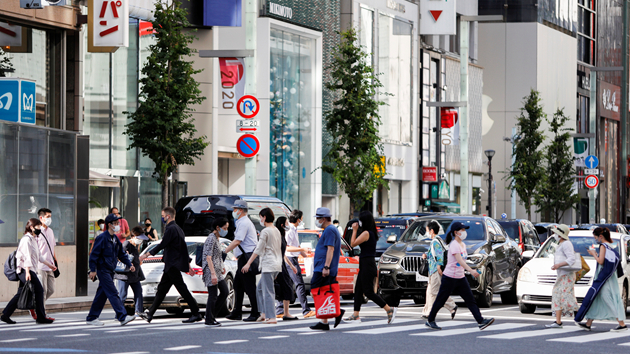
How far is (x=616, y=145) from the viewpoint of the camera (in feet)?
339

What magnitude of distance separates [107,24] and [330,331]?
13.1 meters

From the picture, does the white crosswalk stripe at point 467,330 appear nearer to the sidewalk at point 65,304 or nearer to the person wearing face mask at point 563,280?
the person wearing face mask at point 563,280

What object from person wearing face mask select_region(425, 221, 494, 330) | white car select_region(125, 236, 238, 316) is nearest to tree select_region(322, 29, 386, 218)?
white car select_region(125, 236, 238, 316)

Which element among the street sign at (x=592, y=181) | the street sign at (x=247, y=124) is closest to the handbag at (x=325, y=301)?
the street sign at (x=247, y=124)

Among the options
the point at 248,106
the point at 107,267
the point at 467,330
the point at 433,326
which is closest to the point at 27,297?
the point at 107,267

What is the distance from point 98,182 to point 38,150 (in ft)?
20.7

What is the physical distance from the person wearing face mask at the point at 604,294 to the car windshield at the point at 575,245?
4064 mm

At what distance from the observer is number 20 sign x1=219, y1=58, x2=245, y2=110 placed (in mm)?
33334

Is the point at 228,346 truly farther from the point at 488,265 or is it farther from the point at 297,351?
the point at 488,265

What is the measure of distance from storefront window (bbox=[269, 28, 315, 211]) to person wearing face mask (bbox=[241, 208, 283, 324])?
2439 cm

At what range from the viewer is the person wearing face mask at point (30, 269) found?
1775 centimetres

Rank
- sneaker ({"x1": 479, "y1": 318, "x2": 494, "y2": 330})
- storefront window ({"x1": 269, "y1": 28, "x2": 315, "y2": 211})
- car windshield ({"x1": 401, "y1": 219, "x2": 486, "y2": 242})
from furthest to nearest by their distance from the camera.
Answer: storefront window ({"x1": 269, "y1": 28, "x2": 315, "y2": 211})
car windshield ({"x1": 401, "y1": 219, "x2": 486, "y2": 242})
sneaker ({"x1": 479, "y1": 318, "x2": 494, "y2": 330})

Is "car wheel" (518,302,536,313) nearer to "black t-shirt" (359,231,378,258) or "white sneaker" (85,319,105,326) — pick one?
"black t-shirt" (359,231,378,258)

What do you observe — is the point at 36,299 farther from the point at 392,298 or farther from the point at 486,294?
the point at 486,294
